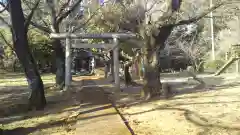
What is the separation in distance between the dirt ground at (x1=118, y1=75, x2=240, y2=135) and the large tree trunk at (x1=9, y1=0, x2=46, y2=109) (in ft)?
10.1

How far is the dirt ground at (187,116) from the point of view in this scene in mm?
5629

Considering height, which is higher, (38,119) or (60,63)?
(60,63)

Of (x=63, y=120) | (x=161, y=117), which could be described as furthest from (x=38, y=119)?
(x=161, y=117)

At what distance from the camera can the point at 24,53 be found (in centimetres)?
981

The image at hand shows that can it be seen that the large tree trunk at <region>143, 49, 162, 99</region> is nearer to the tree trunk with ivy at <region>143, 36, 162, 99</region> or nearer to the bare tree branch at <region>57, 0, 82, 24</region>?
the tree trunk with ivy at <region>143, 36, 162, 99</region>

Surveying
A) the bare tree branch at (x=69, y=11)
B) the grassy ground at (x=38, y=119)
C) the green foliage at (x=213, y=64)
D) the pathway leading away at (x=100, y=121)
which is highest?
the bare tree branch at (x=69, y=11)

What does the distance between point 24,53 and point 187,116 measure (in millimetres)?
5627

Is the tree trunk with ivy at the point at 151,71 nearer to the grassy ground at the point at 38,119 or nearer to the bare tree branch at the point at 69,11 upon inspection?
the grassy ground at the point at 38,119

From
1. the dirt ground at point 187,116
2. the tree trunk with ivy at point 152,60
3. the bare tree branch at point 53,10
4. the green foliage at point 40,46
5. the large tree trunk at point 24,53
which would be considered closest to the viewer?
the dirt ground at point 187,116

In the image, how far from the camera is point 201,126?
19.1 ft

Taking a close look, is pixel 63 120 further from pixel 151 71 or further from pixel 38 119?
pixel 151 71

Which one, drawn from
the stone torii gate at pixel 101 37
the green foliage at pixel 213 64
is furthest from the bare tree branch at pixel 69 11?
the green foliage at pixel 213 64

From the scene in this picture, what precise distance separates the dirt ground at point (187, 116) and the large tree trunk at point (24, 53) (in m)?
3.07

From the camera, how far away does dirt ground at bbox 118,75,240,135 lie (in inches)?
222
